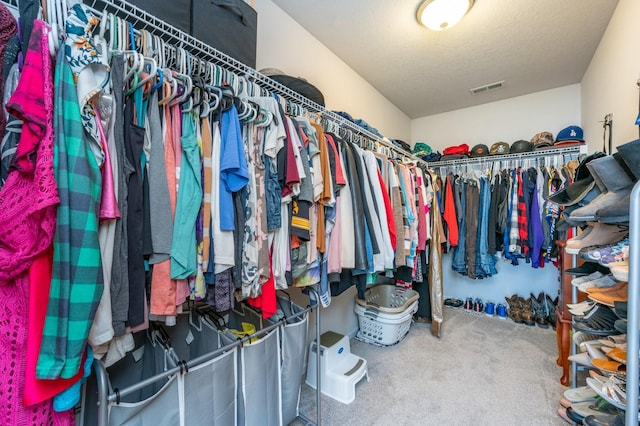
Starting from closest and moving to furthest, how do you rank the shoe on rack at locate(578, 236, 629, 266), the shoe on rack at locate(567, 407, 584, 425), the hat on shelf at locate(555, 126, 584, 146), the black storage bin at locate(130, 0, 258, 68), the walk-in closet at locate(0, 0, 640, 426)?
the walk-in closet at locate(0, 0, 640, 426), the shoe on rack at locate(578, 236, 629, 266), the black storage bin at locate(130, 0, 258, 68), the shoe on rack at locate(567, 407, 584, 425), the hat on shelf at locate(555, 126, 584, 146)

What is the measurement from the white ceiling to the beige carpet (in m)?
2.56

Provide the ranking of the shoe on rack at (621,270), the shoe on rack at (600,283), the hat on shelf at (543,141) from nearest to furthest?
the shoe on rack at (621,270) → the shoe on rack at (600,283) → the hat on shelf at (543,141)

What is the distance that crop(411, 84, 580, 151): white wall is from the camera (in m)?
2.93

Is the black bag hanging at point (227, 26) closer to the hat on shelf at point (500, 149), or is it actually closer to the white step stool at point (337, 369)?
the white step stool at point (337, 369)

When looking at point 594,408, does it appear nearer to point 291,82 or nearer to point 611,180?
point 611,180

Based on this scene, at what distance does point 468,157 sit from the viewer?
10.4 feet

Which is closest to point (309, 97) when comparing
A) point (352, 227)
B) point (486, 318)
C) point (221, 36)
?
point (221, 36)

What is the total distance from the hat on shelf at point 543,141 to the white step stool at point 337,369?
2739mm

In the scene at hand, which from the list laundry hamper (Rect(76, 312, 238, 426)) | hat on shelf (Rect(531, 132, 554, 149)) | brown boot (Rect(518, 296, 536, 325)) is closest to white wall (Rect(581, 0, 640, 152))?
hat on shelf (Rect(531, 132, 554, 149))

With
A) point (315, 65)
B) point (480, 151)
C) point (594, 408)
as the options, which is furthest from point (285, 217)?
point (480, 151)

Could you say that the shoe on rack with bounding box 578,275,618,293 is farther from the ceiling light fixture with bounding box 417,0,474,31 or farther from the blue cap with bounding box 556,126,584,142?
the blue cap with bounding box 556,126,584,142

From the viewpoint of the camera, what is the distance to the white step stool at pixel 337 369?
168 centimetres

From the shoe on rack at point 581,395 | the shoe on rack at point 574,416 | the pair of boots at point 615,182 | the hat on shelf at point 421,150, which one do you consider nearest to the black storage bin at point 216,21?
the pair of boots at point 615,182

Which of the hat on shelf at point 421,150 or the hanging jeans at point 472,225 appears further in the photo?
the hat on shelf at point 421,150
